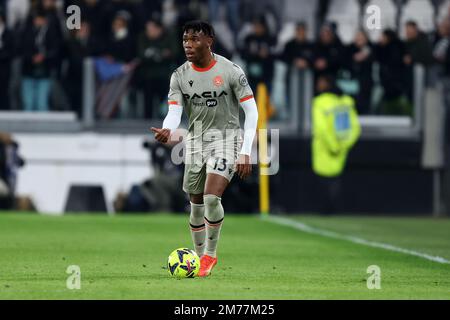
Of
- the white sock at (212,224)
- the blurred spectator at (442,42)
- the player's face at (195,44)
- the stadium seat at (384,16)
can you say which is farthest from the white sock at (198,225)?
the blurred spectator at (442,42)

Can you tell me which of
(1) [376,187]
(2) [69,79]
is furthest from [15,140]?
(1) [376,187]

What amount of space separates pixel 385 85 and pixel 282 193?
10.2ft

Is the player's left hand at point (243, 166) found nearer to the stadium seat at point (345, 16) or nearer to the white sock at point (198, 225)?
the white sock at point (198, 225)

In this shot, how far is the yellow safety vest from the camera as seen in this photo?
977 inches

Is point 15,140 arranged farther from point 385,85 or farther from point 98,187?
point 385,85

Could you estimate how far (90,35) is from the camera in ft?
80.0

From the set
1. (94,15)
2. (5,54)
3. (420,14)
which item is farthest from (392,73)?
(5,54)

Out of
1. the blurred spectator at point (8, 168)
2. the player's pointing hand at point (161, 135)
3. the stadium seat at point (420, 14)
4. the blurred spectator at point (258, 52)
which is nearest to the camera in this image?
the player's pointing hand at point (161, 135)

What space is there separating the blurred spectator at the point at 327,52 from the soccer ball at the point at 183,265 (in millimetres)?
14319

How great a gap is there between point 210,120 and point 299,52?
45.5 ft

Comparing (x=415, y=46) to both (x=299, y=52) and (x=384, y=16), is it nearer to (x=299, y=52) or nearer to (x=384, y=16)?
(x=384, y=16)

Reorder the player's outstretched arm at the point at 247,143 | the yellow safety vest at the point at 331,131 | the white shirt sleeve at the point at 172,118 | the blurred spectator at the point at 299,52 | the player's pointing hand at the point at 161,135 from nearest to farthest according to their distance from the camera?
the player's pointing hand at the point at 161,135
the player's outstretched arm at the point at 247,143
the white shirt sleeve at the point at 172,118
the yellow safety vest at the point at 331,131
the blurred spectator at the point at 299,52

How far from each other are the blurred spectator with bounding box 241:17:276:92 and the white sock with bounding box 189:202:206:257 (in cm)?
1315

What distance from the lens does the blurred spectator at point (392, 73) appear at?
25141mm
